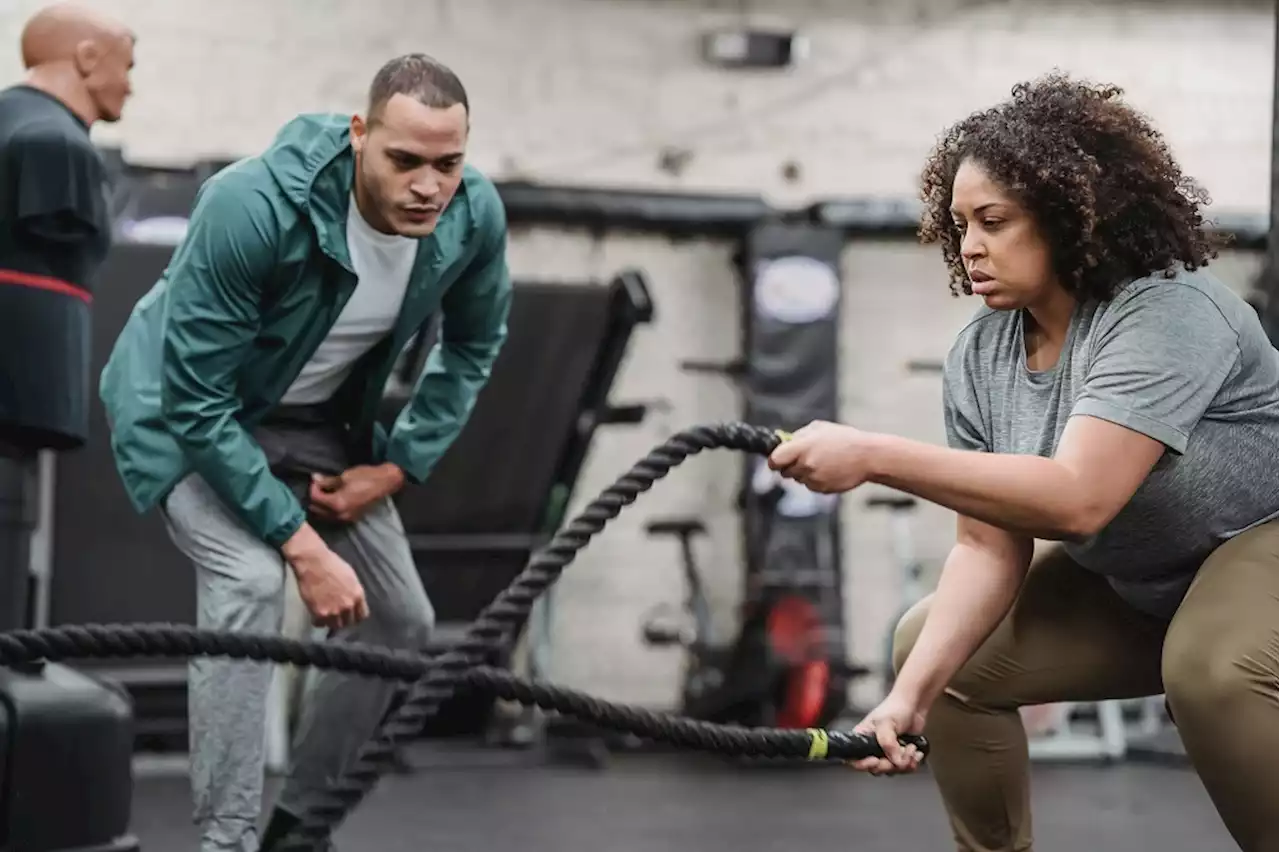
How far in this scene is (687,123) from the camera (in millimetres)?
5844

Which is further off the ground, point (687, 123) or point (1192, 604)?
point (687, 123)

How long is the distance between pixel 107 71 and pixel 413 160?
981 mm

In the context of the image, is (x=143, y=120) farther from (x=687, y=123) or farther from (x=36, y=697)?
(x=36, y=697)

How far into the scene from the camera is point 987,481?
1.43 meters

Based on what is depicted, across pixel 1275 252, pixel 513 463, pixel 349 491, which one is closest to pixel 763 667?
pixel 513 463

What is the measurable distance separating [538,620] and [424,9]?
2.38 m

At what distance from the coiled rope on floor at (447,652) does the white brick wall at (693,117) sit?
13.8 ft

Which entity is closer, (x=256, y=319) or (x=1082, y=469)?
(x=1082, y=469)

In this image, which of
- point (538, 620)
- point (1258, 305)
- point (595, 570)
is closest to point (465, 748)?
point (538, 620)

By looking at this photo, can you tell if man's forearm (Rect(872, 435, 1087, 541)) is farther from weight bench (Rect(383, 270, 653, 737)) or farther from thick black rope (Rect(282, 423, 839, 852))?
weight bench (Rect(383, 270, 653, 737))

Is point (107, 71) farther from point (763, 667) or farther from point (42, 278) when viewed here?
point (763, 667)

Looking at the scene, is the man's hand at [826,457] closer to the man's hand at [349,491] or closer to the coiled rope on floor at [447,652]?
the coiled rope on floor at [447,652]

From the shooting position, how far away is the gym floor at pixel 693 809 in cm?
305

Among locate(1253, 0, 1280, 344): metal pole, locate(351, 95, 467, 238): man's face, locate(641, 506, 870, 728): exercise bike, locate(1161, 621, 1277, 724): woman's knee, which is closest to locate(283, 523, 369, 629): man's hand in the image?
locate(351, 95, 467, 238): man's face
